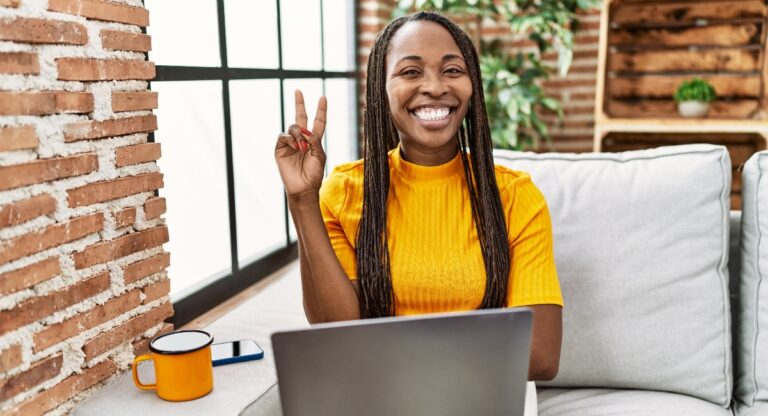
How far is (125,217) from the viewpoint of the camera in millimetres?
1210

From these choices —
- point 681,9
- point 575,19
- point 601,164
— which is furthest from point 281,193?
point 681,9

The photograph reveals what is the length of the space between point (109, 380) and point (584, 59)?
8.91 ft

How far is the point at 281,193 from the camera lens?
2363 mm

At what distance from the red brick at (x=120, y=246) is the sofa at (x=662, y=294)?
272 mm

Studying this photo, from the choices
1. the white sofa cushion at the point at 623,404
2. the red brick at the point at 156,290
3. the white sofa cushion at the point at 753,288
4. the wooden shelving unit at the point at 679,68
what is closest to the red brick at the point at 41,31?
the red brick at the point at 156,290

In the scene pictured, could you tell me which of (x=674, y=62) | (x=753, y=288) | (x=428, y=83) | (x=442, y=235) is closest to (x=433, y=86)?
(x=428, y=83)

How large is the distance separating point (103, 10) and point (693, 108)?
2.38 meters

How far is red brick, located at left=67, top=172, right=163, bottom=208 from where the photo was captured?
1089mm

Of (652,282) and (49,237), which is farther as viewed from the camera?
(652,282)

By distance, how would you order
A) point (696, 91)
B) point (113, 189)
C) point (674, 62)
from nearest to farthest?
point (113, 189), point (696, 91), point (674, 62)

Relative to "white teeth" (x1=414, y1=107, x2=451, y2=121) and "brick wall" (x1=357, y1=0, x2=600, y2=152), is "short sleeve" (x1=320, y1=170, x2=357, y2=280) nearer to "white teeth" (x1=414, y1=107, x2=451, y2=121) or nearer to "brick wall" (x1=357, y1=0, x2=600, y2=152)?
"white teeth" (x1=414, y1=107, x2=451, y2=121)

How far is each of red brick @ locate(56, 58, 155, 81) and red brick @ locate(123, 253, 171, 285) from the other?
33cm

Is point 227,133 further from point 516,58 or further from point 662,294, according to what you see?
point 516,58

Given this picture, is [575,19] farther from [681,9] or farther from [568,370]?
[568,370]
